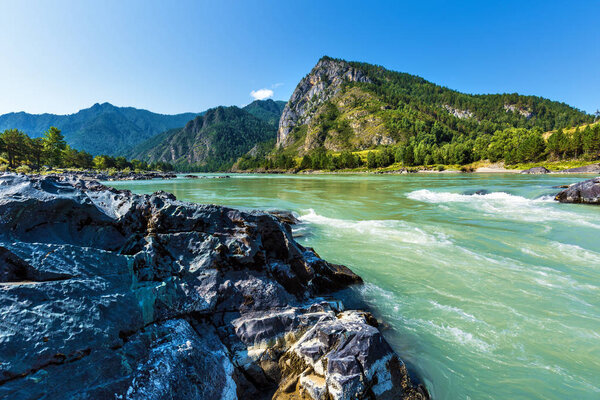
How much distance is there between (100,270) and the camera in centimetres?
413

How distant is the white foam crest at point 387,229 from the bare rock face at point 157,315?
31.0 feet

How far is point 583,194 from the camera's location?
23.1 meters

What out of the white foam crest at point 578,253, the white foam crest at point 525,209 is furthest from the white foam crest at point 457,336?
the white foam crest at point 525,209

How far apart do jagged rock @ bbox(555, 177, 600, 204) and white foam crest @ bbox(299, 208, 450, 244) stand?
783 inches

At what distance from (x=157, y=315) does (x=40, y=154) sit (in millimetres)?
110527

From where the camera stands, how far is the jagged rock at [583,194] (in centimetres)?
2264

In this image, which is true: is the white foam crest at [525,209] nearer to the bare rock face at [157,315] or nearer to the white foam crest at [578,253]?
the white foam crest at [578,253]

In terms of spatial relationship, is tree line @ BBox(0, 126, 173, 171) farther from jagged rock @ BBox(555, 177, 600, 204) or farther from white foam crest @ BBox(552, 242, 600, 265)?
jagged rock @ BBox(555, 177, 600, 204)

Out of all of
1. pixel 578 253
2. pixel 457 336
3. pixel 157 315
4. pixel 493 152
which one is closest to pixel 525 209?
pixel 578 253

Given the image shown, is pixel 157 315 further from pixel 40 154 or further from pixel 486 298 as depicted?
pixel 40 154

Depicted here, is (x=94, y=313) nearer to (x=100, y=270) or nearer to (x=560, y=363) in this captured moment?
(x=100, y=270)

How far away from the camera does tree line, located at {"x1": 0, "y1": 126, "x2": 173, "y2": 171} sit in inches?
2727

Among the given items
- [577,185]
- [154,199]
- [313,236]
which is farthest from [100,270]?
[577,185]

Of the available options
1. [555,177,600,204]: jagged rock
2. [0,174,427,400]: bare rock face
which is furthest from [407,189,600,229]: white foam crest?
[0,174,427,400]: bare rock face
